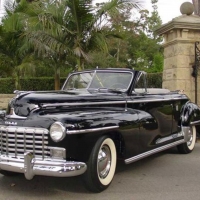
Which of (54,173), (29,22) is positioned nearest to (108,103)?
(54,173)

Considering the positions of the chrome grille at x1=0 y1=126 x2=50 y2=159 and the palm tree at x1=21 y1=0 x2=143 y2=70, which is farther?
the palm tree at x1=21 y1=0 x2=143 y2=70

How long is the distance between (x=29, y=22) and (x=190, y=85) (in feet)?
18.6

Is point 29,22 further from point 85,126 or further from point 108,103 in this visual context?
point 85,126

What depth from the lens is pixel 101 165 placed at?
4367 millimetres

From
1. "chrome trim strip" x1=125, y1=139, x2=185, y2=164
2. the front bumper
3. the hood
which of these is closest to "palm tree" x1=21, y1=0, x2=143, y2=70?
"chrome trim strip" x1=125, y1=139, x2=185, y2=164

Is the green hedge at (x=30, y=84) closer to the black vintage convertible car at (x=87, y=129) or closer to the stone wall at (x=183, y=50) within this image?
the stone wall at (x=183, y=50)

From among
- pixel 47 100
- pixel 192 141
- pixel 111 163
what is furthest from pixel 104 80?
pixel 192 141

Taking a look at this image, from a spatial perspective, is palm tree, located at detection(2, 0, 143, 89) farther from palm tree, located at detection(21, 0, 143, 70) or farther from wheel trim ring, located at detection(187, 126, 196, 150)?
wheel trim ring, located at detection(187, 126, 196, 150)

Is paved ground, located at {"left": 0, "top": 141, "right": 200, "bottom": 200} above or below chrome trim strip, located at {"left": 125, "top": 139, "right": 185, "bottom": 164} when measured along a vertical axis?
below

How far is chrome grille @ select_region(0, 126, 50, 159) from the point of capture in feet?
13.3

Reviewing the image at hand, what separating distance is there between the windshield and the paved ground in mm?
1383

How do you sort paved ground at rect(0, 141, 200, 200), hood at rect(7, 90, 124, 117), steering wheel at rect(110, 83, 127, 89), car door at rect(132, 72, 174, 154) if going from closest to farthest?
paved ground at rect(0, 141, 200, 200)
hood at rect(7, 90, 124, 117)
car door at rect(132, 72, 174, 154)
steering wheel at rect(110, 83, 127, 89)

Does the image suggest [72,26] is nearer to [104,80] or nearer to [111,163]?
[104,80]

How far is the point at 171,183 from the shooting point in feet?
15.6
